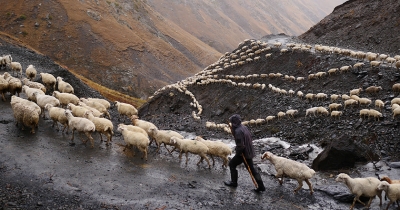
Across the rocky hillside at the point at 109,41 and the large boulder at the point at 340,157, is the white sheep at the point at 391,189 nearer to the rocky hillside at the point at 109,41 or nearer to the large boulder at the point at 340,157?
the large boulder at the point at 340,157

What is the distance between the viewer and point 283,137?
18.0 meters

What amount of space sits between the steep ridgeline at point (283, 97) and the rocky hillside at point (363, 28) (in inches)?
Result: 261

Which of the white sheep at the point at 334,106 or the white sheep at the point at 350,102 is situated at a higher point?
the white sheep at the point at 350,102

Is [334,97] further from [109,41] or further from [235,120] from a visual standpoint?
[109,41]

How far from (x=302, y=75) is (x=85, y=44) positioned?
1586 inches

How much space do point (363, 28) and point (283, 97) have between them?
1714cm

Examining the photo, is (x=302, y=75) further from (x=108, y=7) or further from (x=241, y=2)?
(x=241, y=2)

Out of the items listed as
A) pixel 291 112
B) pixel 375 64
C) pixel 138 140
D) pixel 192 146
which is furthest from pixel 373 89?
pixel 138 140

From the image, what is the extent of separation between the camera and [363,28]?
111 ft

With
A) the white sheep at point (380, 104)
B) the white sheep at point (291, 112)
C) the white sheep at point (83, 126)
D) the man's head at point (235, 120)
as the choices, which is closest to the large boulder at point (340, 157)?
the white sheep at point (380, 104)

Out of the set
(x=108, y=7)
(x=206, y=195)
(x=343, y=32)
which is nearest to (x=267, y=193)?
(x=206, y=195)

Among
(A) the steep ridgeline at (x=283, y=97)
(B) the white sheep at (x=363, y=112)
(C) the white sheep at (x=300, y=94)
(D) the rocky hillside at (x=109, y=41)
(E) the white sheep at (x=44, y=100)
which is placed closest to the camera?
(E) the white sheep at (x=44, y=100)

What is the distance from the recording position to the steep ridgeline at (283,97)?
55.6ft

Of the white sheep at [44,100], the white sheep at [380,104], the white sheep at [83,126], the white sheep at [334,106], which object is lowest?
the white sheep at [44,100]
